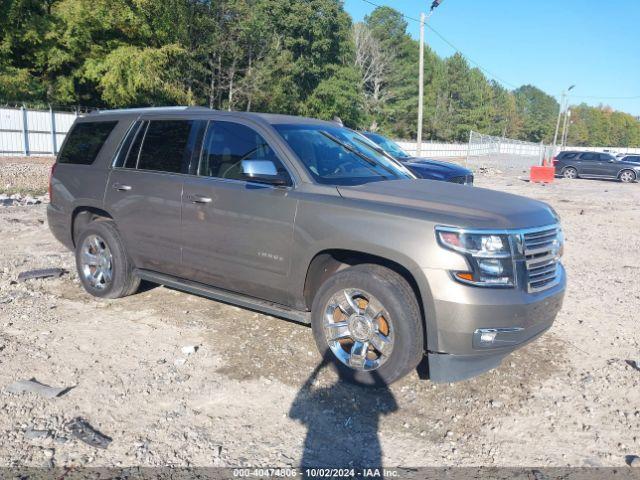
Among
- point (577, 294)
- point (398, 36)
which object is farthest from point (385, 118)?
point (577, 294)

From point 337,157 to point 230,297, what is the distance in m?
1.52

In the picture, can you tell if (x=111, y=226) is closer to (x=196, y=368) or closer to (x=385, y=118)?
(x=196, y=368)

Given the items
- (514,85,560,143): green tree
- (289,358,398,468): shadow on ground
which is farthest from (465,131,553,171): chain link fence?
(514,85,560,143): green tree

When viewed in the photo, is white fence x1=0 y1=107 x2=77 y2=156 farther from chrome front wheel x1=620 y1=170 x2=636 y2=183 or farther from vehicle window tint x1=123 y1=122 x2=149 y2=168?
chrome front wheel x1=620 y1=170 x2=636 y2=183

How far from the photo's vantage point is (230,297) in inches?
191

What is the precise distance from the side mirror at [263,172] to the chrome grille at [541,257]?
186 centimetres

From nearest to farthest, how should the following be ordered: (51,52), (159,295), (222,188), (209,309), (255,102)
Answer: (222,188) < (209,309) < (159,295) < (51,52) < (255,102)

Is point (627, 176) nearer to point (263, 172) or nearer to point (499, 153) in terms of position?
point (499, 153)

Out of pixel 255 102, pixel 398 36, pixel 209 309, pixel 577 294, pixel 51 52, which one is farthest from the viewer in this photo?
pixel 398 36

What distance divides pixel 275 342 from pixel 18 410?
6.64ft

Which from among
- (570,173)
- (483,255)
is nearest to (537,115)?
(570,173)

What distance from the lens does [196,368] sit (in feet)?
14.3

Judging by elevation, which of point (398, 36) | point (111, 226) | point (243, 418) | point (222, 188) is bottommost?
point (243, 418)

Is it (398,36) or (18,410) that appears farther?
(398,36)
